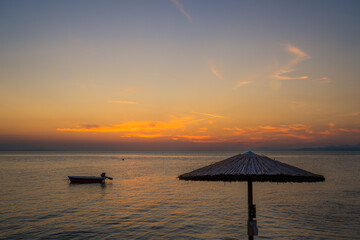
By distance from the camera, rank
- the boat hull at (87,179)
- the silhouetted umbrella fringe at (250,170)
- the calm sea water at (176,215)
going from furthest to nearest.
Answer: the boat hull at (87,179)
the calm sea water at (176,215)
the silhouetted umbrella fringe at (250,170)

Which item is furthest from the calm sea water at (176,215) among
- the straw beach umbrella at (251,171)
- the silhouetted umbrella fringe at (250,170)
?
the silhouetted umbrella fringe at (250,170)

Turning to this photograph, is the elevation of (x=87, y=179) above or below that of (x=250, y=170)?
below

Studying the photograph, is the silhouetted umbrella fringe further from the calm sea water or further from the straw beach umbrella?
the calm sea water

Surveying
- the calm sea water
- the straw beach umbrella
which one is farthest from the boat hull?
the straw beach umbrella

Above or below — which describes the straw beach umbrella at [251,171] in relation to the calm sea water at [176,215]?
above

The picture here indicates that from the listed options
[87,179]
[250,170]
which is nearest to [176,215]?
[250,170]

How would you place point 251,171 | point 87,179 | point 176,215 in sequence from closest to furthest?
point 251,171
point 176,215
point 87,179

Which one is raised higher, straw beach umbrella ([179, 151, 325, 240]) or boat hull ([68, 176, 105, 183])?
straw beach umbrella ([179, 151, 325, 240])

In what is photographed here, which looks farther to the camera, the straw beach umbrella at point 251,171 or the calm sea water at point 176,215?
the calm sea water at point 176,215

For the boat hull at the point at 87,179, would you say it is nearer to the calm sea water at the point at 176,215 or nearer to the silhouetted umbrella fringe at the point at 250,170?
the calm sea water at the point at 176,215

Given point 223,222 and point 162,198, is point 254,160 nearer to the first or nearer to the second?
point 223,222

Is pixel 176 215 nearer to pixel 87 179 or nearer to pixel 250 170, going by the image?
pixel 250 170

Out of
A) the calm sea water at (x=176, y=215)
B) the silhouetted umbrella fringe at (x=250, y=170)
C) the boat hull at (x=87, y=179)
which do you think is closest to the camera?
the silhouetted umbrella fringe at (x=250, y=170)

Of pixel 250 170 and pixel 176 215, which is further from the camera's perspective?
pixel 176 215
